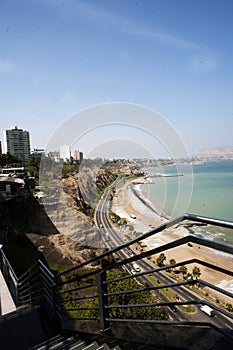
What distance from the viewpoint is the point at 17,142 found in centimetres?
4322

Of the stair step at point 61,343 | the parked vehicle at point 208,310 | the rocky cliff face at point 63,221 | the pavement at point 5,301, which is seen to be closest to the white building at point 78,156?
the rocky cliff face at point 63,221

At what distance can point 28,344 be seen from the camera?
5.22ft

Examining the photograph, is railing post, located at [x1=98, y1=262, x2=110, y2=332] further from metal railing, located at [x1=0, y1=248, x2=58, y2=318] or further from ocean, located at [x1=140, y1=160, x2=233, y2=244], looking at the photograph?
ocean, located at [x1=140, y1=160, x2=233, y2=244]

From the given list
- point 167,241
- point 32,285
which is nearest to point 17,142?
point 167,241

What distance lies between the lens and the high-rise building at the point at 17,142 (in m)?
42.0

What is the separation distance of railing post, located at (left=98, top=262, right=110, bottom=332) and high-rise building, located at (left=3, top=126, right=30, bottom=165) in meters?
42.6

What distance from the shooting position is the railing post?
1.19 m

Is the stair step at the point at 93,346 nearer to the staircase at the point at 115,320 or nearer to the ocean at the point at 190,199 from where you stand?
the staircase at the point at 115,320

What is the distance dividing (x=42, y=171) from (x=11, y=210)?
7.68 metres

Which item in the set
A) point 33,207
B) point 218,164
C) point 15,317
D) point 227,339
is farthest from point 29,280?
point 218,164

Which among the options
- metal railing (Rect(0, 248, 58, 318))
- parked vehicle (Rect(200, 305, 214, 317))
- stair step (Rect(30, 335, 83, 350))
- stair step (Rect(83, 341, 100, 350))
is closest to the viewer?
parked vehicle (Rect(200, 305, 214, 317))

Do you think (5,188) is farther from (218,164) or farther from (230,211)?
(218,164)

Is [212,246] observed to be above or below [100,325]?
above

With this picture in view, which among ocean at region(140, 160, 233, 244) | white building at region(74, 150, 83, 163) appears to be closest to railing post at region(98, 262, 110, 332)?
ocean at region(140, 160, 233, 244)
